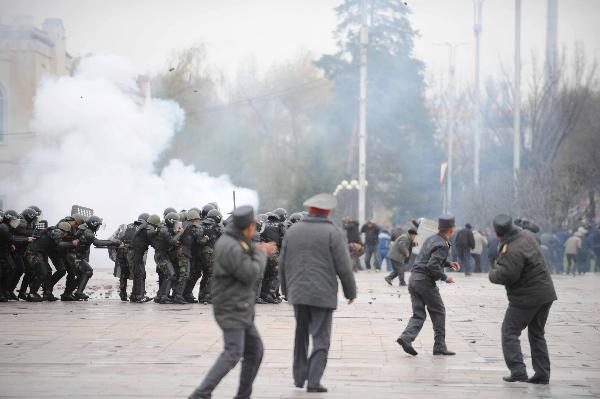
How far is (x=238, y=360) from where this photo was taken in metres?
8.50

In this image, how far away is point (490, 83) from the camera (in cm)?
5988

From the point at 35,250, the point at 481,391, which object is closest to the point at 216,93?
the point at 35,250

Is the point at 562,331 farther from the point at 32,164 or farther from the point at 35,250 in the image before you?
the point at 32,164

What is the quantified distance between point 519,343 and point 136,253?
1064 cm

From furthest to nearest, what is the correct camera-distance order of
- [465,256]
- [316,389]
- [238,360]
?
1. [465,256]
2. [316,389]
3. [238,360]

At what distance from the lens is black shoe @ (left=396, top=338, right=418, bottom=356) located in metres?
12.1

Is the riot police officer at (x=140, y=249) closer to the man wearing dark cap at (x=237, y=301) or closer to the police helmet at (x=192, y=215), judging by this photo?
the police helmet at (x=192, y=215)

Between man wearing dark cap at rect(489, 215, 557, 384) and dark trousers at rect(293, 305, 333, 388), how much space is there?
1921 mm

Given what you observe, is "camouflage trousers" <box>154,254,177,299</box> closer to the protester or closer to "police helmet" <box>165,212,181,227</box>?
"police helmet" <box>165,212,181,227</box>

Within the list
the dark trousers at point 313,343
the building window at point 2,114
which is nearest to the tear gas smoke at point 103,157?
the building window at point 2,114

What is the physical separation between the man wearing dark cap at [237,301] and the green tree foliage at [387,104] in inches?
1961

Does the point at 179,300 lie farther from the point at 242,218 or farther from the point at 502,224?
the point at 242,218

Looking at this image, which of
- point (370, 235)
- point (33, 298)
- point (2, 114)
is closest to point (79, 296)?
point (33, 298)

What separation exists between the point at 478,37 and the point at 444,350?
46.3 m
